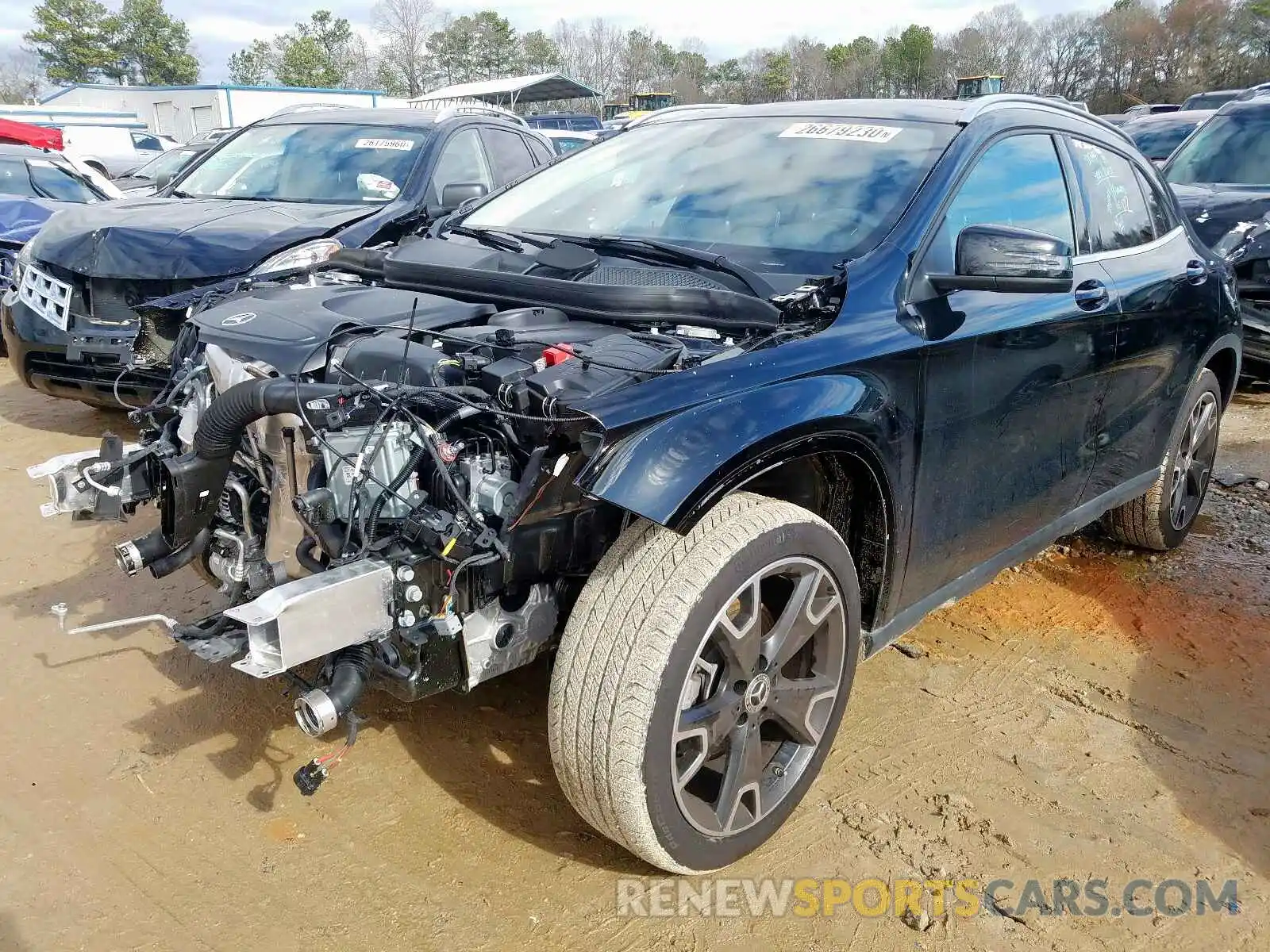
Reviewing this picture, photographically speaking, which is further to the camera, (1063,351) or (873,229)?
(1063,351)

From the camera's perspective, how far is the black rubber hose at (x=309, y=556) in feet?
7.91

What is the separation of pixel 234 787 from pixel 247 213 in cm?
409

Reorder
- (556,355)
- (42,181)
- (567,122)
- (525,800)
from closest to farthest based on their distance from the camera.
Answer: (556,355)
(525,800)
(42,181)
(567,122)

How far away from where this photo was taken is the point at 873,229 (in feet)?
9.43

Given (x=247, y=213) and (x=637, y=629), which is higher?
(x=247, y=213)

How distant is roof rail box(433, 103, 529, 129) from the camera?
6.85 meters

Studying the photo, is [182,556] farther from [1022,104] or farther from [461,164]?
[461,164]

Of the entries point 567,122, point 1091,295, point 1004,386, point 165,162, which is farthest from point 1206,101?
point 567,122

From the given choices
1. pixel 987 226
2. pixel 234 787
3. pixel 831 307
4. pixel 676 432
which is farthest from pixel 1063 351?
pixel 234 787

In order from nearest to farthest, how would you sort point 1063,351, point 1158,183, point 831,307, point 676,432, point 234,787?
point 676,432, point 831,307, point 234,787, point 1063,351, point 1158,183

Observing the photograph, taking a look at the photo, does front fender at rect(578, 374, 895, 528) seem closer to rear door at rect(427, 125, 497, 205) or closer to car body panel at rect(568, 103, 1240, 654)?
car body panel at rect(568, 103, 1240, 654)

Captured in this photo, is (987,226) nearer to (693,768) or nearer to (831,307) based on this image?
(831,307)

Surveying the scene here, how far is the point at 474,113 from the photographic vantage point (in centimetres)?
714

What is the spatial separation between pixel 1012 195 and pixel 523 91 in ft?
134
